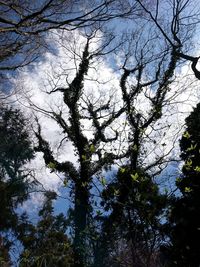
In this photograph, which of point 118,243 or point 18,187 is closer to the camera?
point 118,243

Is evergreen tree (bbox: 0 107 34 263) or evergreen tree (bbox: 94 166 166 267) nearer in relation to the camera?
evergreen tree (bbox: 94 166 166 267)

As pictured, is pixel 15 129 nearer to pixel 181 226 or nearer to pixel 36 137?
pixel 36 137

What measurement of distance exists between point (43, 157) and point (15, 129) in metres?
3.10

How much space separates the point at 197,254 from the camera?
9586mm

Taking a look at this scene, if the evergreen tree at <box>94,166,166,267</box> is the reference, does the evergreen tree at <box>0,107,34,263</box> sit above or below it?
above

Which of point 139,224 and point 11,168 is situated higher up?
point 11,168

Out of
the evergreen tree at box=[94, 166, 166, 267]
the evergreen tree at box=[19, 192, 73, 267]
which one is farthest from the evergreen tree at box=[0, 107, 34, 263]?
the evergreen tree at box=[94, 166, 166, 267]

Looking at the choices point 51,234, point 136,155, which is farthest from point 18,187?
point 136,155

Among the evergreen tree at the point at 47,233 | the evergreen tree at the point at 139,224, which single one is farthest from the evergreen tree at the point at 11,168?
the evergreen tree at the point at 139,224

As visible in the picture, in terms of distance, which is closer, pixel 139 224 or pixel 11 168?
pixel 139 224

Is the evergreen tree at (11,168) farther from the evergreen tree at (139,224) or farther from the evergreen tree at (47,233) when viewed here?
the evergreen tree at (139,224)

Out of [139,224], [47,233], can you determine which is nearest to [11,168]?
[47,233]

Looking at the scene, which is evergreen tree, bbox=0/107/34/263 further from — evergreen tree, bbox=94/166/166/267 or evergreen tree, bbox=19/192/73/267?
evergreen tree, bbox=94/166/166/267

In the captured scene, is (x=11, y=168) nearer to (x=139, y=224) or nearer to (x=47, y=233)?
(x=47, y=233)
